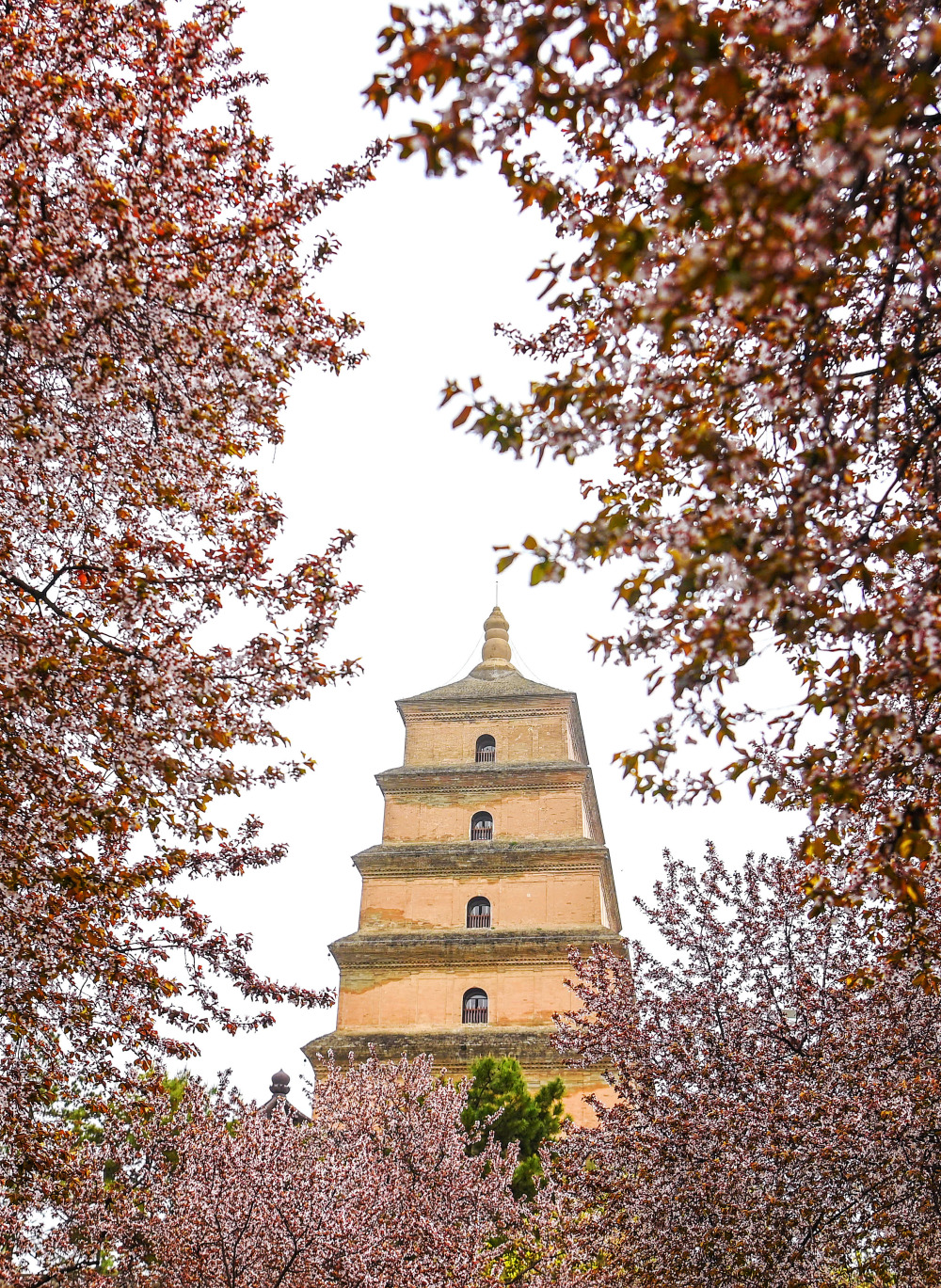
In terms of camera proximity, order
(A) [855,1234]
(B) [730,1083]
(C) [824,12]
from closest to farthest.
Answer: (C) [824,12], (A) [855,1234], (B) [730,1083]

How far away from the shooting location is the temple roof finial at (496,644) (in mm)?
35469

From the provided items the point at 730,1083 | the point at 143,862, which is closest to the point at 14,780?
the point at 143,862

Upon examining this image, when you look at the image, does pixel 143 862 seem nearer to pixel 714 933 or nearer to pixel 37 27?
pixel 37 27

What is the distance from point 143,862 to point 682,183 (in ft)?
21.5

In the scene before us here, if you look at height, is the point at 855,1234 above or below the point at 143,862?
below

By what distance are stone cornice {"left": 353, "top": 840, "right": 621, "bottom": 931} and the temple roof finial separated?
317 inches

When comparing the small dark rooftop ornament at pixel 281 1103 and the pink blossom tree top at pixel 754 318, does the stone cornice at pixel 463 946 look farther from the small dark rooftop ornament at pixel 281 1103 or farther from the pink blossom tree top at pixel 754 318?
the pink blossom tree top at pixel 754 318

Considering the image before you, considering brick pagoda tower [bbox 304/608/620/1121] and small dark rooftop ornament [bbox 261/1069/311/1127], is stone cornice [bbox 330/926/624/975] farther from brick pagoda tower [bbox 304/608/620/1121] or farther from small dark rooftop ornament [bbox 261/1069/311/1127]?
small dark rooftop ornament [bbox 261/1069/311/1127]

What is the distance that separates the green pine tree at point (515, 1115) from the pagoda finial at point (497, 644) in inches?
657

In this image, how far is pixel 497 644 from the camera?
120 ft

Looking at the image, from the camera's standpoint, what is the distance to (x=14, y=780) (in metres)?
6.75

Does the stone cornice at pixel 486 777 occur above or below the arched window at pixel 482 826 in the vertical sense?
above

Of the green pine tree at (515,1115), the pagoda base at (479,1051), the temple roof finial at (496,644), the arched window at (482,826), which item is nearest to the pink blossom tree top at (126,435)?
the green pine tree at (515,1115)

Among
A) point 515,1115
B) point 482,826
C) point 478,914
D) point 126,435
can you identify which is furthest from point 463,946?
point 126,435
